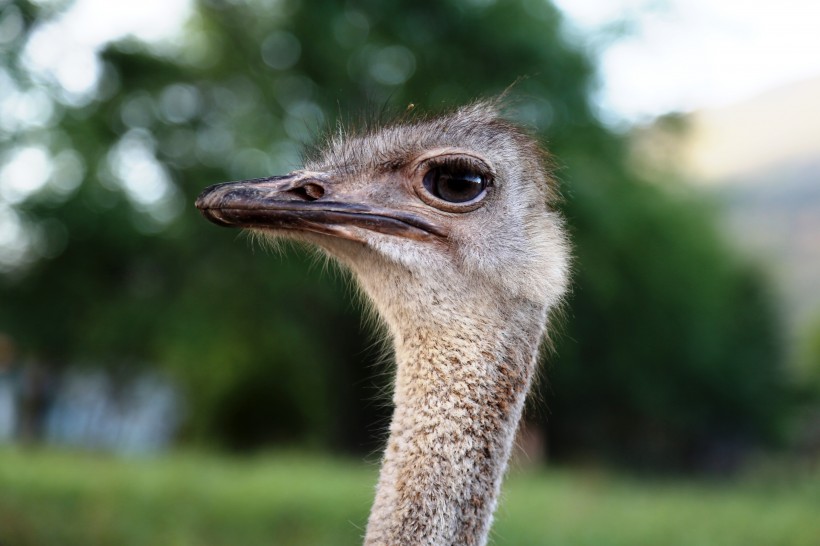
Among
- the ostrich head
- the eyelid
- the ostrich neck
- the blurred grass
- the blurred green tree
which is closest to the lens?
the ostrich neck

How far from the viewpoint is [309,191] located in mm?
2316

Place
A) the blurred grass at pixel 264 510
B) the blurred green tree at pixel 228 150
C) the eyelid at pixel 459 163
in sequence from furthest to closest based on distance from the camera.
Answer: the blurred green tree at pixel 228 150 < the blurred grass at pixel 264 510 < the eyelid at pixel 459 163

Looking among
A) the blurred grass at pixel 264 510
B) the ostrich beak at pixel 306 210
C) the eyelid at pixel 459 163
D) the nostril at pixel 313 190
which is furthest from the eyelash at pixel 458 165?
the blurred grass at pixel 264 510

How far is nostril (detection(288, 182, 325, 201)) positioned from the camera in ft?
7.53

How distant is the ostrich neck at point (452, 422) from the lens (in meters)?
2.15

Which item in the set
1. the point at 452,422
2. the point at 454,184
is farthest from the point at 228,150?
the point at 452,422

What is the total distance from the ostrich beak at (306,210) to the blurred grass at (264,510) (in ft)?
Result: 10.4

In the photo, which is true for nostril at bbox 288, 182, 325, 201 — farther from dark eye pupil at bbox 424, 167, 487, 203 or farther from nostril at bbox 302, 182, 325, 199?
dark eye pupil at bbox 424, 167, 487, 203

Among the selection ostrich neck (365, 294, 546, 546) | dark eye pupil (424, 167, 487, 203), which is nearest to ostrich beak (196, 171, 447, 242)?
dark eye pupil (424, 167, 487, 203)

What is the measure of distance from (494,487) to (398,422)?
0.28m

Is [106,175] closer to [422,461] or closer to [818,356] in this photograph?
[422,461]

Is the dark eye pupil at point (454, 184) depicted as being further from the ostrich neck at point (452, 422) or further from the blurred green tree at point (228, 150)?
the blurred green tree at point (228, 150)

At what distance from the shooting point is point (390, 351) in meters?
2.83

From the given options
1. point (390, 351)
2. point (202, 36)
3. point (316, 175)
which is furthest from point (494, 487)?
point (202, 36)
